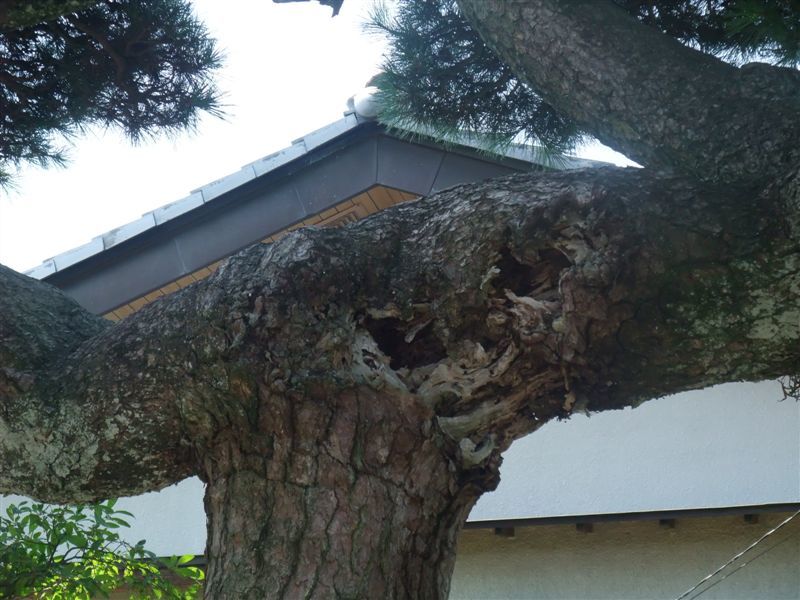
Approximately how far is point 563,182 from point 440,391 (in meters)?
0.55

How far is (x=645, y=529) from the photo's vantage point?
5695 mm

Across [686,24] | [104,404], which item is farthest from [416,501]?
[686,24]

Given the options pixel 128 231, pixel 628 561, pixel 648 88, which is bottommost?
pixel 628 561

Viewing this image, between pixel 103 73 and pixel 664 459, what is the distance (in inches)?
149

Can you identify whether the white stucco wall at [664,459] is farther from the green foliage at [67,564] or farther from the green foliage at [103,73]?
the green foliage at [103,73]

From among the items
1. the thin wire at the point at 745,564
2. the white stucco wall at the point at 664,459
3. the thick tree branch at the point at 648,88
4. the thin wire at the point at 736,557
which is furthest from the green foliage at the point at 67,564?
the thin wire at the point at 745,564

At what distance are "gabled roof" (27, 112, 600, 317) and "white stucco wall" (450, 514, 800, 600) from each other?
90.8 inches

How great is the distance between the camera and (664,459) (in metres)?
5.57

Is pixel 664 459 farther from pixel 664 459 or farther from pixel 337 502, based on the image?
pixel 337 502

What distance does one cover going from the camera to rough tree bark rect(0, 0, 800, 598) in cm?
192

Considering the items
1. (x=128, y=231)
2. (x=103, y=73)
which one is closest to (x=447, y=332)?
(x=103, y=73)

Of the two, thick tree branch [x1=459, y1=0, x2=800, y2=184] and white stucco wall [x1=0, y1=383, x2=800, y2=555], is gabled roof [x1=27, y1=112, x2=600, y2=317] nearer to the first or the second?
white stucco wall [x1=0, y1=383, x2=800, y2=555]

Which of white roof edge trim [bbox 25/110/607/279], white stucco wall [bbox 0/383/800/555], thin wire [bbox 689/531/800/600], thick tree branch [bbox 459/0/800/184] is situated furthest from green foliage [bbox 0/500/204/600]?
thin wire [bbox 689/531/800/600]

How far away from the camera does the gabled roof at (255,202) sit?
5.82 meters
